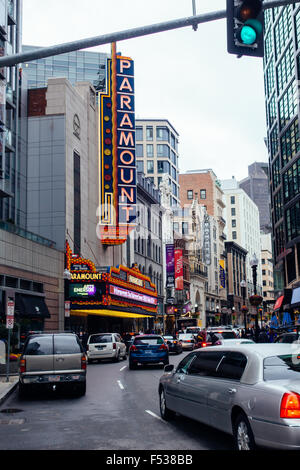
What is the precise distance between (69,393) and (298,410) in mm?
11269

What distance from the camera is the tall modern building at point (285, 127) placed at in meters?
48.6

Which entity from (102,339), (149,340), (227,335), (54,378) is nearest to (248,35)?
(54,378)

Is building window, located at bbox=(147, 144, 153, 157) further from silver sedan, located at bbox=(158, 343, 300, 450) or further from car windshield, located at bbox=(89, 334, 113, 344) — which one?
silver sedan, located at bbox=(158, 343, 300, 450)

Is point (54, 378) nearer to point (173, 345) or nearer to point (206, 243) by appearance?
point (173, 345)

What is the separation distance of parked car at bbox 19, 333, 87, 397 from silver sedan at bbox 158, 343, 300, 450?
5.93 meters

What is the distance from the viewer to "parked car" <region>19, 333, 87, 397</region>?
15625 millimetres

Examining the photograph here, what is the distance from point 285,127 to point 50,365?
41446mm

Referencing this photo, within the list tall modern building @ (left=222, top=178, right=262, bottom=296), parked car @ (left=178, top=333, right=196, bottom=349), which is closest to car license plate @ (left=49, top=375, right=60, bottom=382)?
parked car @ (left=178, top=333, right=196, bottom=349)

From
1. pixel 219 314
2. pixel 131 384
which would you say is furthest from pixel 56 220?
pixel 219 314

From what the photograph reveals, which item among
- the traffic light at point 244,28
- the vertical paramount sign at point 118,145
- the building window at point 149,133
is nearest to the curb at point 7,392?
the traffic light at point 244,28

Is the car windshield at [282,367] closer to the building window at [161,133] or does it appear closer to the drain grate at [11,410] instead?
the drain grate at [11,410]

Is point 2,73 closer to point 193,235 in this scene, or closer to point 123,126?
point 123,126

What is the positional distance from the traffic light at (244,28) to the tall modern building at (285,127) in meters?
41.7

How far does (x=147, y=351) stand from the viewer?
85.9ft
